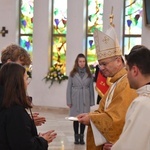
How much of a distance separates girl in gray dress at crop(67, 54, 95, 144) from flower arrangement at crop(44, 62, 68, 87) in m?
4.46

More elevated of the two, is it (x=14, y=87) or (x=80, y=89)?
(x=14, y=87)

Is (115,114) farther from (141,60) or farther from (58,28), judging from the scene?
(58,28)

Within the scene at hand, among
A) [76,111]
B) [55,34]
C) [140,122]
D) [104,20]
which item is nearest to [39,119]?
[140,122]

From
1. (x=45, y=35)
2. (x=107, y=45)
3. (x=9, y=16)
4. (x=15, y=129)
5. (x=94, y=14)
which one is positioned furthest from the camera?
(x=9, y=16)

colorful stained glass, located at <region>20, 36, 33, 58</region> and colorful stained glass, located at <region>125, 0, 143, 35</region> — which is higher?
colorful stained glass, located at <region>125, 0, 143, 35</region>

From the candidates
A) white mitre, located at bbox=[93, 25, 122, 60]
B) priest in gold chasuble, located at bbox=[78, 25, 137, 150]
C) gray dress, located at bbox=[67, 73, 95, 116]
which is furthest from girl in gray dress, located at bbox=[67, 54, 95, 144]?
priest in gold chasuble, located at bbox=[78, 25, 137, 150]

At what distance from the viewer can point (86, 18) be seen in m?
12.3

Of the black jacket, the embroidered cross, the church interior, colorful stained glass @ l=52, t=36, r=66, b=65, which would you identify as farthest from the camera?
colorful stained glass @ l=52, t=36, r=66, b=65

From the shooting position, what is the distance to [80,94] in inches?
303

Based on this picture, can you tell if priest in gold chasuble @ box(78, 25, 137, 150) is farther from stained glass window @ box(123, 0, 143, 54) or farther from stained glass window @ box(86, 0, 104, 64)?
stained glass window @ box(86, 0, 104, 64)

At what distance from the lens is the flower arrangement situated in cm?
1229

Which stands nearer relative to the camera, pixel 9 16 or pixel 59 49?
pixel 59 49

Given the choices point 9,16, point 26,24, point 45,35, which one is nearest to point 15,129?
point 45,35

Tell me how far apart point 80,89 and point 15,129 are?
16.4 feet
